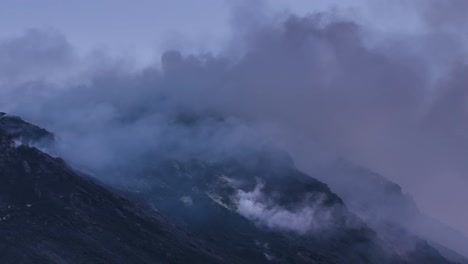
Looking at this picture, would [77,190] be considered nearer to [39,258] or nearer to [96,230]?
[96,230]

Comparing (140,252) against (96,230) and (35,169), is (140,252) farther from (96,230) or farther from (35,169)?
(35,169)

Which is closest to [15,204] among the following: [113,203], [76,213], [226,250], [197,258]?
[76,213]

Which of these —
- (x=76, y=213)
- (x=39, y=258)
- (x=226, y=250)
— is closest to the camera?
(x=39, y=258)

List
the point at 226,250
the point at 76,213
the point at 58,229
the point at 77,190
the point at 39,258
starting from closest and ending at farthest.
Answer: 1. the point at 39,258
2. the point at 58,229
3. the point at 76,213
4. the point at 77,190
5. the point at 226,250

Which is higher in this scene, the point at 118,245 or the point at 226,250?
the point at 226,250

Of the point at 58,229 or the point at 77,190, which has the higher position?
the point at 77,190

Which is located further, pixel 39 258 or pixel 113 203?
pixel 113 203

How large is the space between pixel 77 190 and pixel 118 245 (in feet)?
96.5

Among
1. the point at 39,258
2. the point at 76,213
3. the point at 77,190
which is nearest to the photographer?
the point at 39,258

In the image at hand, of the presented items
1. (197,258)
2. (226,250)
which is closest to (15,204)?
(197,258)

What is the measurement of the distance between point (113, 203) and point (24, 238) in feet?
124

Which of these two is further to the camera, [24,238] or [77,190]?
[77,190]

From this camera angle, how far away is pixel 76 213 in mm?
173125

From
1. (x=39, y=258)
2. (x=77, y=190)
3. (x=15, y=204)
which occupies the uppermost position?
(x=77, y=190)
